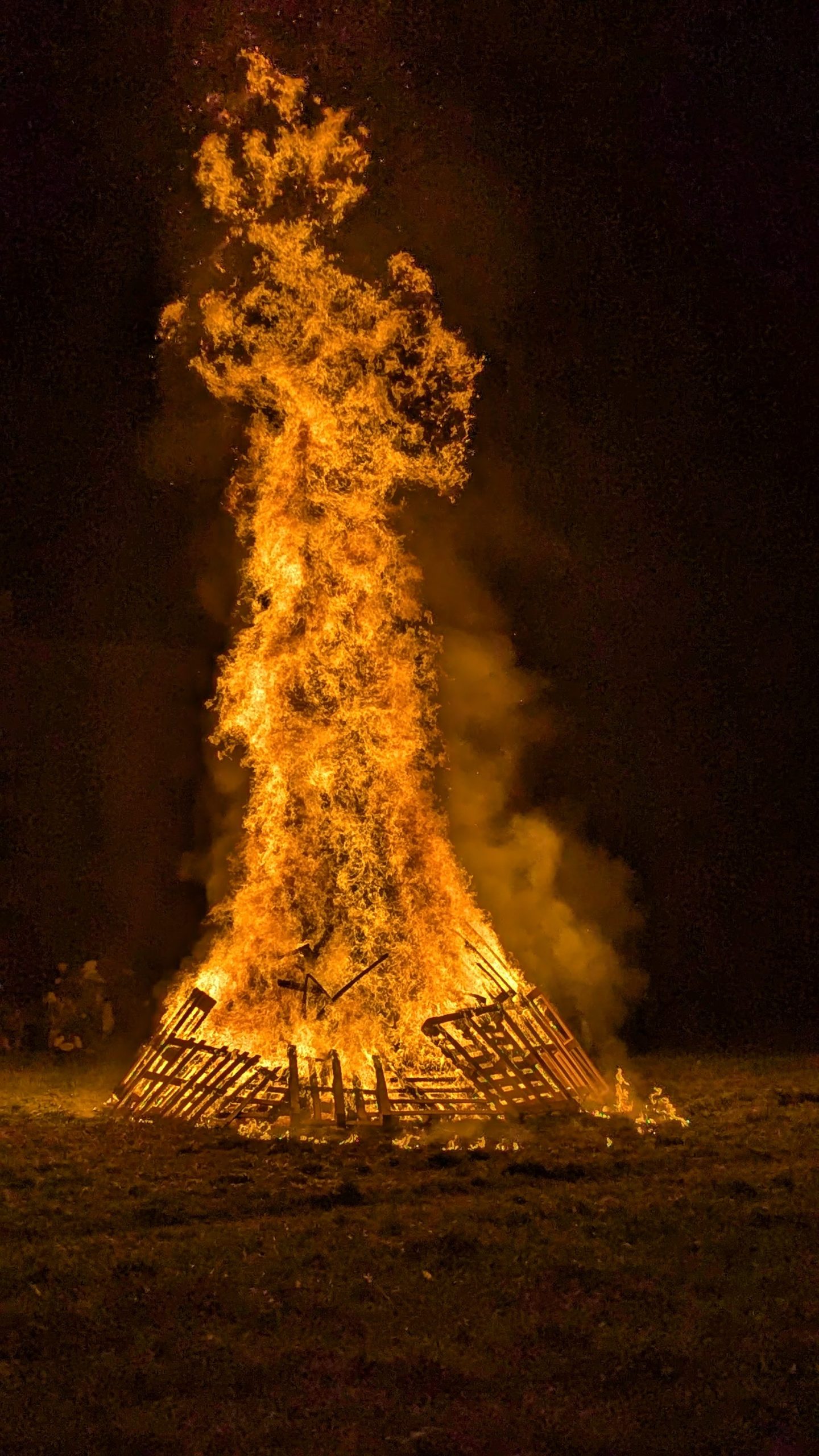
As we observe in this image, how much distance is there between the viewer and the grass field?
420cm

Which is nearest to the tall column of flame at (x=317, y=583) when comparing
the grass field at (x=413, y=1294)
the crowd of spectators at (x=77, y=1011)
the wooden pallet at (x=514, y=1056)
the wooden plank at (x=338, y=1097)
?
the wooden pallet at (x=514, y=1056)

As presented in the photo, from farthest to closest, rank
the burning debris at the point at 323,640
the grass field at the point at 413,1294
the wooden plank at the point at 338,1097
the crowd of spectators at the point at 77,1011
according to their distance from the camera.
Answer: the crowd of spectators at the point at 77,1011, the burning debris at the point at 323,640, the wooden plank at the point at 338,1097, the grass field at the point at 413,1294

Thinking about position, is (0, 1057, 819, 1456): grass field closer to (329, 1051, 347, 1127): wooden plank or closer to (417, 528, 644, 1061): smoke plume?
(329, 1051, 347, 1127): wooden plank

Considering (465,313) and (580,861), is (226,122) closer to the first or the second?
(465,313)

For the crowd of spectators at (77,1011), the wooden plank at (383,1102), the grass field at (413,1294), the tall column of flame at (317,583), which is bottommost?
the grass field at (413,1294)

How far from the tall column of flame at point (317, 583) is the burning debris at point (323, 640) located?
0.05ft

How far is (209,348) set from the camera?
10297 millimetres

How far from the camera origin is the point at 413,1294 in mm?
5379

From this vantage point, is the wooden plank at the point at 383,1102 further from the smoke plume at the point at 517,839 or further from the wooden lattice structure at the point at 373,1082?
the smoke plume at the point at 517,839

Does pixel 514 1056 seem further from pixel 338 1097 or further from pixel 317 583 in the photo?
pixel 317 583

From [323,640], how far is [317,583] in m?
0.45

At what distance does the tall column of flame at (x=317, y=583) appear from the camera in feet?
32.3

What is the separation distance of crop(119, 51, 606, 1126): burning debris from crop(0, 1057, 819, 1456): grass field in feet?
4.45

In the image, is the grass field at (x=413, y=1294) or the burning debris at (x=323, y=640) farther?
the burning debris at (x=323, y=640)
